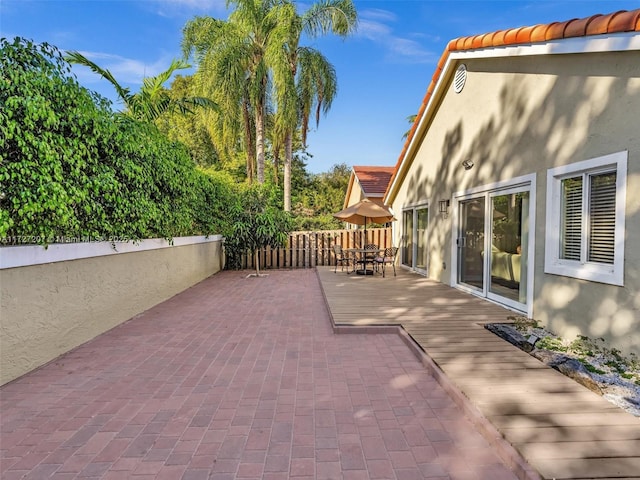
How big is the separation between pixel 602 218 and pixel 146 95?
9051 millimetres

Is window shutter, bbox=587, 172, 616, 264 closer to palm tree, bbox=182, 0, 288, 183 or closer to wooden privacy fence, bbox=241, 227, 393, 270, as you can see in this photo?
wooden privacy fence, bbox=241, 227, 393, 270

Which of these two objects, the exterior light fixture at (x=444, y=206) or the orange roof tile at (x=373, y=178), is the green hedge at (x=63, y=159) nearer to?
the exterior light fixture at (x=444, y=206)

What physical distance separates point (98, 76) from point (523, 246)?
30.6 feet

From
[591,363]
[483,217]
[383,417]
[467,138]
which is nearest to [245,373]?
[383,417]

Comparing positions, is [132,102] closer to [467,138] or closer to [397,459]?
[467,138]

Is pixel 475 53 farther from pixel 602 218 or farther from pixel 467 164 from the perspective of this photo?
pixel 602 218

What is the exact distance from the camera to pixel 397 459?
2.31 metres

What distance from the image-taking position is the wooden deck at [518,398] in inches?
84.2

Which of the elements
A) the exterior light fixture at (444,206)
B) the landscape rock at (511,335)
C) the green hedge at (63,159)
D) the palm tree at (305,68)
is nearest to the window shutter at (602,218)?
the landscape rock at (511,335)

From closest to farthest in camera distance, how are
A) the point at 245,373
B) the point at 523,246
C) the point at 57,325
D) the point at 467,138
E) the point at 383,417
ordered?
the point at 383,417
the point at 245,373
the point at 57,325
the point at 523,246
the point at 467,138

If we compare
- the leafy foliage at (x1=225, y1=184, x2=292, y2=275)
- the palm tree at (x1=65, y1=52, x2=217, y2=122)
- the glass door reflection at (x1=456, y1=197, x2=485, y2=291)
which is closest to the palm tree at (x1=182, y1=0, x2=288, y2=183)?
the leafy foliage at (x1=225, y1=184, x2=292, y2=275)

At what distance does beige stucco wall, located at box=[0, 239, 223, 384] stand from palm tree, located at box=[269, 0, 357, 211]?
Result: 9992mm

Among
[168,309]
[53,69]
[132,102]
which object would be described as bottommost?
[168,309]

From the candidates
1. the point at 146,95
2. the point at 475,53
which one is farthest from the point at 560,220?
the point at 146,95
